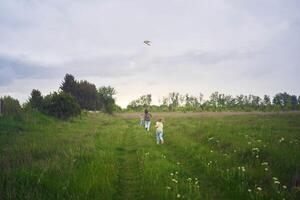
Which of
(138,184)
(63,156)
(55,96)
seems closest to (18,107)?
(55,96)

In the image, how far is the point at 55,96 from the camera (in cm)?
3944

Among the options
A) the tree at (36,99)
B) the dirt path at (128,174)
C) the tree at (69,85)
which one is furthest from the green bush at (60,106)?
the tree at (69,85)

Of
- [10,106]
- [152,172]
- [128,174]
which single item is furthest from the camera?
[10,106]

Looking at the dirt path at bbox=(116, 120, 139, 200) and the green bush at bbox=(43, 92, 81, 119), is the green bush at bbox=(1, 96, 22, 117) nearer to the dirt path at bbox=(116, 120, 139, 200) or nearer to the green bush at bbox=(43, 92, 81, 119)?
the green bush at bbox=(43, 92, 81, 119)

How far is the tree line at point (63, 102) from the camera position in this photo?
33.6 m

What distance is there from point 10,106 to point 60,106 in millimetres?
6211

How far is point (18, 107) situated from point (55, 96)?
583cm

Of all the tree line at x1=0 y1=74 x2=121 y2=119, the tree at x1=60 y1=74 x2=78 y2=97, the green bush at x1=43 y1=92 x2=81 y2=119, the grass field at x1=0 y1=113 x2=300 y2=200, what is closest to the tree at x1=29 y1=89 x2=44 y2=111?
the tree line at x1=0 y1=74 x2=121 y2=119

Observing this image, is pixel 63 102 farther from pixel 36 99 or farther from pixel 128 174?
pixel 128 174

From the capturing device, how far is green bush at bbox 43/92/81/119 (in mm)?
38625

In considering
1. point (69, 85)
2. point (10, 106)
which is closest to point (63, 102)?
point (10, 106)

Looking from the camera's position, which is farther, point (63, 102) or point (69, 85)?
point (69, 85)

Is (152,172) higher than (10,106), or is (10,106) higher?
(10,106)

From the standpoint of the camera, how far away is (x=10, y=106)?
3334cm
